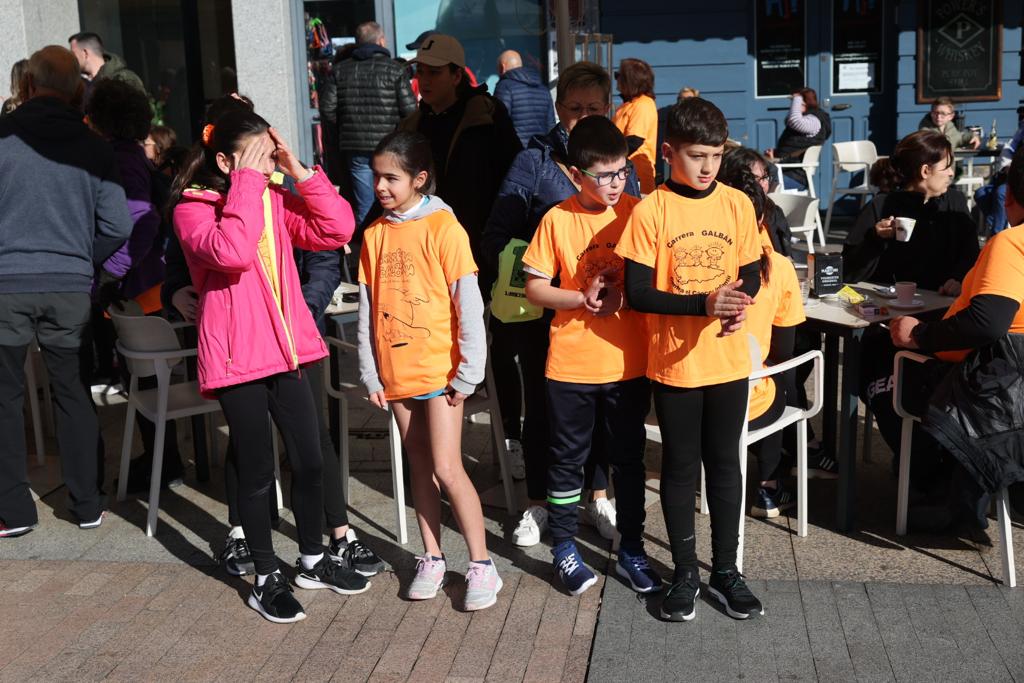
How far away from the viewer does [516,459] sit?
4.98m

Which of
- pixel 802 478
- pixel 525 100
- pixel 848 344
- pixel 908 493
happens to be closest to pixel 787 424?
pixel 802 478

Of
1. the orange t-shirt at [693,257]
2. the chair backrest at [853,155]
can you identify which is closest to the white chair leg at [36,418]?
the orange t-shirt at [693,257]

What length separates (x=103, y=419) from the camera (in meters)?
6.16

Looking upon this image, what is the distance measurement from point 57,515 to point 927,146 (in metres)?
3.91

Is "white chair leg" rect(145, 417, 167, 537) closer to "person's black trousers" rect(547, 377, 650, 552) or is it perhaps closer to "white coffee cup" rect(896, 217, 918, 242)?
"person's black trousers" rect(547, 377, 650, 552)

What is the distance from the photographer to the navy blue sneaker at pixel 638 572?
12.6 ft

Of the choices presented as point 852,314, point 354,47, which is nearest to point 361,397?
point 852,314

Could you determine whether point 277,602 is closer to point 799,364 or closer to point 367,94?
point 799,364

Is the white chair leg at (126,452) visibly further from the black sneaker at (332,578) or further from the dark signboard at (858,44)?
the dark signboard at (858,44)

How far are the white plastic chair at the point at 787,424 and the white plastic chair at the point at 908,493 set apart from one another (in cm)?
27

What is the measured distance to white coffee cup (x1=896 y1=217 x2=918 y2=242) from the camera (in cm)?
468

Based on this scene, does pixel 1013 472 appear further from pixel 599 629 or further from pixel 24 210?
pixel 24 210

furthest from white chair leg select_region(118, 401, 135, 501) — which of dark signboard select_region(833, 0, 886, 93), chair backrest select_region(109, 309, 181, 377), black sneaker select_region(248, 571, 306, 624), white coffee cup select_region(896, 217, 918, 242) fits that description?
dark signboard select_region(833, 0, 886, 93)

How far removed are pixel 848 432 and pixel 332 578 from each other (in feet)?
6.37
